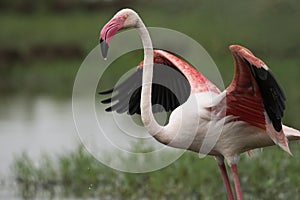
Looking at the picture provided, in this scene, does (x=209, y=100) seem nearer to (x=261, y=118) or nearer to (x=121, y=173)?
(x=261, y=118)

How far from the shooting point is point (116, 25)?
576 centimetres

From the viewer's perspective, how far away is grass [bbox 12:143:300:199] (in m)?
8.36

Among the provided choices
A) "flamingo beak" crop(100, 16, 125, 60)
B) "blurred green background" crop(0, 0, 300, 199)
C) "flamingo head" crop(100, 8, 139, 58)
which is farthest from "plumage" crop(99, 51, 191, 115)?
"blurred green background" crop(0, 0, 300, 199)

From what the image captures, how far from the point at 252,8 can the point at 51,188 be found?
13.4 meters

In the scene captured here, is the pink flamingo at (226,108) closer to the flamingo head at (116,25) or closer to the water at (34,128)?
the flamingo head at (116,25)

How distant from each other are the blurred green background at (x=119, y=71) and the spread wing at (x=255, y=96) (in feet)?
6.76

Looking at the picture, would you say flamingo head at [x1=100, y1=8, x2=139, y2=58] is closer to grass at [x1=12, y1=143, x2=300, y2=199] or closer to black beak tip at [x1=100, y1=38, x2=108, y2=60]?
black beak tip at [x1=100, y1=38, x2=108, y2=60]

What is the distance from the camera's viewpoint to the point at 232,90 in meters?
6.04

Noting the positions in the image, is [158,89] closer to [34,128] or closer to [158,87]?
[158,87]

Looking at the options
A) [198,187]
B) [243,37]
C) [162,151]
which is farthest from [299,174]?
[243,37]

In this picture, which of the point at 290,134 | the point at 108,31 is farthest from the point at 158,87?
the point at 108,31

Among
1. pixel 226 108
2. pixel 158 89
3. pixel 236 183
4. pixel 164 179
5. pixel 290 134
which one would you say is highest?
pixel 158 89

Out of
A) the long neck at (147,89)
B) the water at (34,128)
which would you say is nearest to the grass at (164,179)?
the water at (34,128)

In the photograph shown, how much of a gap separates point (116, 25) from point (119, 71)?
14626 mm
